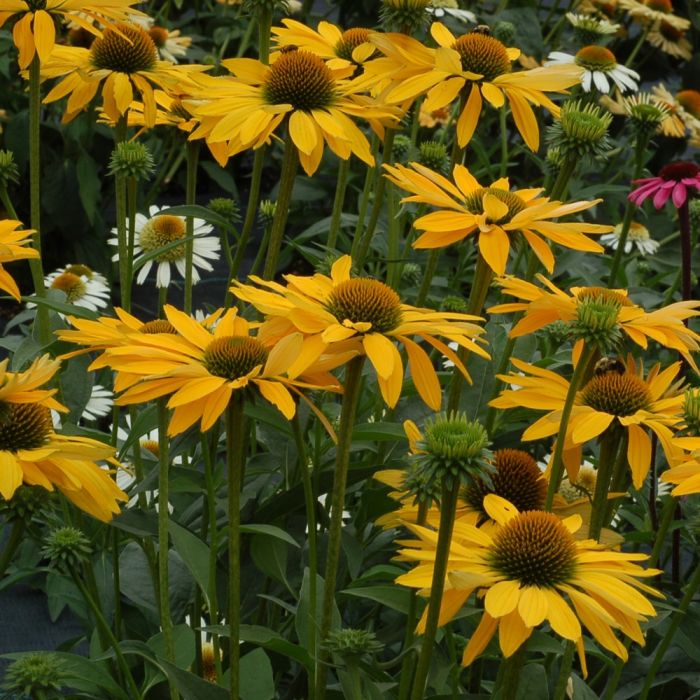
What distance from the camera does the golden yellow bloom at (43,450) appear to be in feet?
2.74

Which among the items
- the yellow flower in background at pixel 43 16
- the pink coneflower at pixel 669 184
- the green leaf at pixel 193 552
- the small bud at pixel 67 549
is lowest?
the green leaf at pixel 193 552

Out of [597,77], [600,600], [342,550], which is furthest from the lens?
[597,77]

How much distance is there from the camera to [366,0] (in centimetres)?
354

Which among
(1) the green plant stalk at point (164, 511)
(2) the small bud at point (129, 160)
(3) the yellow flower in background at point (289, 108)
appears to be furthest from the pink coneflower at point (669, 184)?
(1) the green plant stalk at point (164, 511)

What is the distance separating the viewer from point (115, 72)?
4.31 ft

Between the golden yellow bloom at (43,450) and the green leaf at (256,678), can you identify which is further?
the green leaf at (256,678)

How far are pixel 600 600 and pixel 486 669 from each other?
0.57 meters

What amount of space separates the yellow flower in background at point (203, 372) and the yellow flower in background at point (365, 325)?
2cm

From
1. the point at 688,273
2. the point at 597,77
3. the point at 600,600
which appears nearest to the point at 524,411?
the point at 688,273

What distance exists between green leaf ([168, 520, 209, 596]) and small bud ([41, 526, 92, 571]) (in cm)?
8

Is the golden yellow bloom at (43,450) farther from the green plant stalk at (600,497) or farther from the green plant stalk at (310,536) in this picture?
the green plant stalk at (600,497)

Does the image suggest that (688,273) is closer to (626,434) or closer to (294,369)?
(626,434)

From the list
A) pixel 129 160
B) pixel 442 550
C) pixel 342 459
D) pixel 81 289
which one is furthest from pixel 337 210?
pixel 81 289

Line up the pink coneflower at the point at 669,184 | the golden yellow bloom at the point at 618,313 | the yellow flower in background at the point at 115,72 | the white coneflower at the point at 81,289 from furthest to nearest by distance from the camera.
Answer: the white coneflower at the point at 81,289 < the pink coneflower at the point at 669,184 < the yellow flower in background at the point at 115,72 < the golden yellow bloom at the point at 618,313
